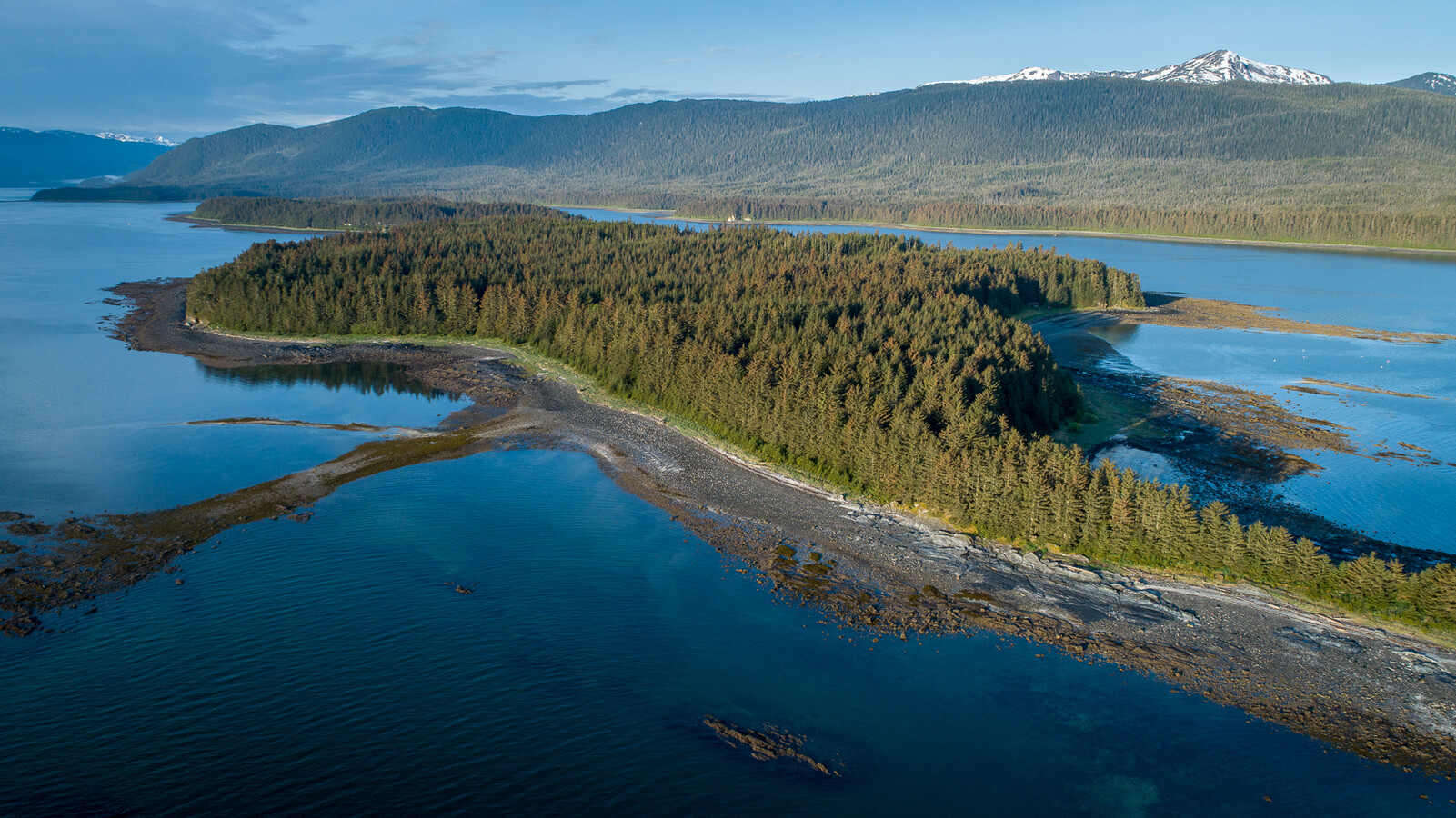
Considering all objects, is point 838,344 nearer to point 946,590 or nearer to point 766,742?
point 946,590

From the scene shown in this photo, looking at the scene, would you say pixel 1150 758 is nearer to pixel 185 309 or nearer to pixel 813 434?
pixel 813 434

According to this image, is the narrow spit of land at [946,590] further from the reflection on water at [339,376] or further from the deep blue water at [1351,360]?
the reflection on water at [339,376]

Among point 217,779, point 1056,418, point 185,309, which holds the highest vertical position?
point 185,309

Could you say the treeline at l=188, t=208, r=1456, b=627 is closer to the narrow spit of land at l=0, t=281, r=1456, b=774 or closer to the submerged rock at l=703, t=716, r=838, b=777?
the narrow spit of land at l=0, t=281, r=1456, b=774

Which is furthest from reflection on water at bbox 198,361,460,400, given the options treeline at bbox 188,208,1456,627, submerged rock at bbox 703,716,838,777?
submerged rock at bbox 703,716,838,777

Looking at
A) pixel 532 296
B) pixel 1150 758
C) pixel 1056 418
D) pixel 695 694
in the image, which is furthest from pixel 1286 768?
pixel 532 296

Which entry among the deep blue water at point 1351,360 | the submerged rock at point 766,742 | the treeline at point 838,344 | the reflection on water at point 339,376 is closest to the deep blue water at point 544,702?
the submerged rock at point 766,742

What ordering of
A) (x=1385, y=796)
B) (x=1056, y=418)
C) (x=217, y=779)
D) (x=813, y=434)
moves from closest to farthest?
(x=217, y=779)
(x=1385, y=796)
(x=813, y=434)
(x=1056, y=418)
